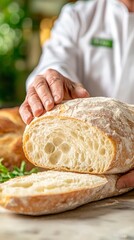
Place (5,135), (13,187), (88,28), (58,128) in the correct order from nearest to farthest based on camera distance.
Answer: (13,187), (58,128), (5,135), (88,28)

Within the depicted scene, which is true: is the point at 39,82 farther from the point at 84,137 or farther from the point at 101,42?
the point at 101,42

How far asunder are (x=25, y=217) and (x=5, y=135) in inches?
23.9

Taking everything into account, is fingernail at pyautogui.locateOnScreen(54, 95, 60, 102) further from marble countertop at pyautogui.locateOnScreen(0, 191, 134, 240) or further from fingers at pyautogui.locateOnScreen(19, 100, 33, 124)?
marble countertop at pyautogui.locateOnScreen(0, 191, 134, 240)

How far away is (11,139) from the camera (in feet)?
6.01

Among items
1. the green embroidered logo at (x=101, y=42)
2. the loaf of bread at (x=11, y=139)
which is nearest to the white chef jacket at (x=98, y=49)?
the green embroidered logo at (x=101, y=42)

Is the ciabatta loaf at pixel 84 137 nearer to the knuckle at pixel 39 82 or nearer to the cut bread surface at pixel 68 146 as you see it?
the cut bread surface at pixel 68 146

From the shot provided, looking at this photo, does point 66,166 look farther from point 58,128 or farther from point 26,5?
point 26,5

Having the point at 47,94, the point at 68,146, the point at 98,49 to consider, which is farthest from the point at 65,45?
the point at 68,146

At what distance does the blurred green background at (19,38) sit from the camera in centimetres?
597

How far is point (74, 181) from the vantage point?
54.8 inches

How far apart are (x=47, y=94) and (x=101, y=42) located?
1.05 metres

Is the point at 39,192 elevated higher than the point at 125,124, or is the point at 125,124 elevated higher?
the point at 125,124

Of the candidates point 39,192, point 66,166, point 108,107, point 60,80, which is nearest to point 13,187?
point 39,192

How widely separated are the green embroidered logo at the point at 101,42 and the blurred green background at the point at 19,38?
315cm
